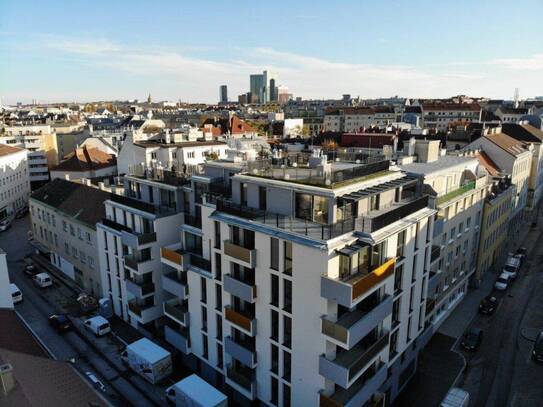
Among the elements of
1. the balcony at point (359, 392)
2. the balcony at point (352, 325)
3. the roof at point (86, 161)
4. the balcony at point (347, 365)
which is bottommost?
the balcony at point (359, 392)

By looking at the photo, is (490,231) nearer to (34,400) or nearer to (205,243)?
(205,243)

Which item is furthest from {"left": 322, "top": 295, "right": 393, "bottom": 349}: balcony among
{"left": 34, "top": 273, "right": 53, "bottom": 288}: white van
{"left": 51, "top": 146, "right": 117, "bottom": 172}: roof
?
{"left": 51, "top": 146, "right": 117, "bottom": 172}: roof

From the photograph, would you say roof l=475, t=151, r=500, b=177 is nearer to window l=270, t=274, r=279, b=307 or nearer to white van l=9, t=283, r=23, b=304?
window l=270, t=274, r=279, b=307

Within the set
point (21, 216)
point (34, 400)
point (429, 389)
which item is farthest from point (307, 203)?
point (21, 216)

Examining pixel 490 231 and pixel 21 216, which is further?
pixel 21 216

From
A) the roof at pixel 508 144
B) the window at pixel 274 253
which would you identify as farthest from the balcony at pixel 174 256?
the roof at pixel 508 144

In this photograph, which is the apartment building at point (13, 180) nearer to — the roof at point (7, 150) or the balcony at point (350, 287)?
the roof at point (7, 150)
